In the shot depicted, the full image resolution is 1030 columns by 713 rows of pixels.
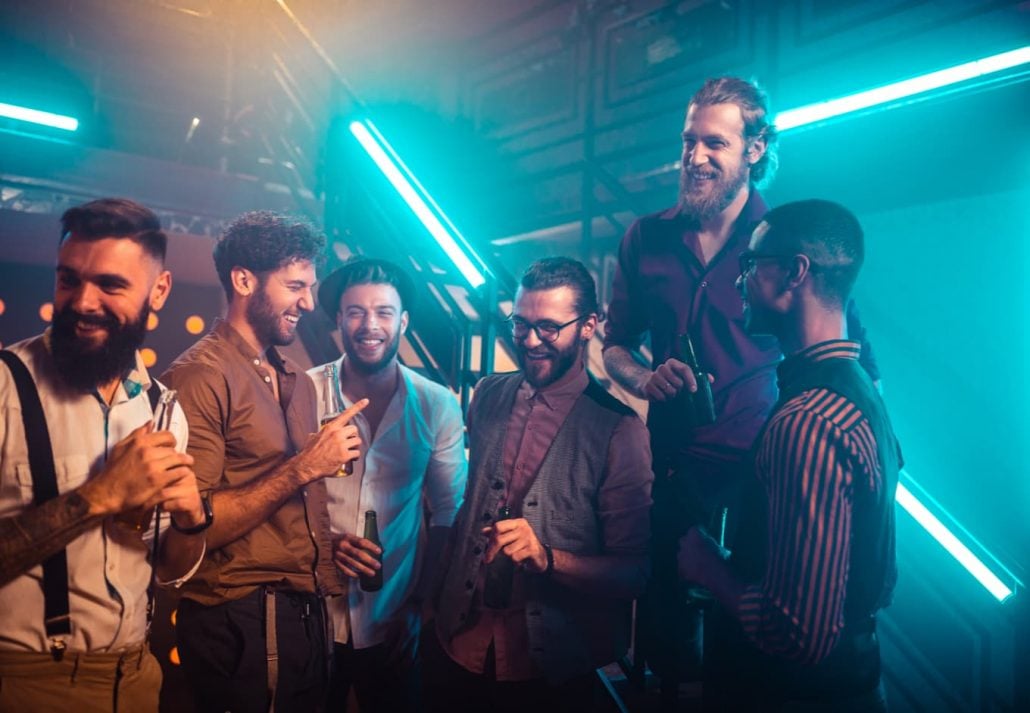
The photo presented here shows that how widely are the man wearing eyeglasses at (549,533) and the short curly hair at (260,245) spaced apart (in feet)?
2.85

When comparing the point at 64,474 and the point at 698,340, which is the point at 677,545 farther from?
the point at 64,474

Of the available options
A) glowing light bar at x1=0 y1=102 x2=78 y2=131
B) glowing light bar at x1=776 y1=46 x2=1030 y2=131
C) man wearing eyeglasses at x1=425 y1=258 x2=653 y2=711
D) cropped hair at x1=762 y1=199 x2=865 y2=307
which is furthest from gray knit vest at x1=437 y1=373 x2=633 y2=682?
glowing light bar at x1=0 y1=102 x2=78 y2=131

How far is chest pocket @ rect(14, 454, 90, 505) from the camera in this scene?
5.27 feet

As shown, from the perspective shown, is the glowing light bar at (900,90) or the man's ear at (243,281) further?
the glowing light bar at (900,90)

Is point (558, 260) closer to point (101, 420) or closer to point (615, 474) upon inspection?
point (615, 474)

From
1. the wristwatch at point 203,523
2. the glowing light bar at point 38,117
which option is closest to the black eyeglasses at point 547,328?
the wristwatch at point 203,523

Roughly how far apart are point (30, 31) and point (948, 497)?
8306 mm

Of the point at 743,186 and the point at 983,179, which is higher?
the point at 983,179

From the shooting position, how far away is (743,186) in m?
2.60

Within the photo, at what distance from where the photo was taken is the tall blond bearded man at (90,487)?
1.57 metres

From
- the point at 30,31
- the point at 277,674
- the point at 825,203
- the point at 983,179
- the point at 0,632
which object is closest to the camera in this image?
the point at 0,632

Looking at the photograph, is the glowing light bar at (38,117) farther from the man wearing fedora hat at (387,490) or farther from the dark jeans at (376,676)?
the dark jeans at (376,676)

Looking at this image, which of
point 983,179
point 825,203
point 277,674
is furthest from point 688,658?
point 983,179

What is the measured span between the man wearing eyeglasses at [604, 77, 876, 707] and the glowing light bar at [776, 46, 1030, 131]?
2.08 metres
